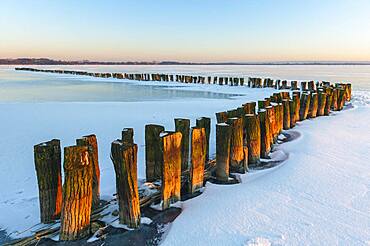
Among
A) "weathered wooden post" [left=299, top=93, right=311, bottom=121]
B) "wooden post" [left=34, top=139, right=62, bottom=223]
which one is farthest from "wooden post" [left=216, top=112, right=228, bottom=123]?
"weathered wooden post" [left=299, top=93, right=311, bottom=121]

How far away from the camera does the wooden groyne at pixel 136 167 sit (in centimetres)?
327

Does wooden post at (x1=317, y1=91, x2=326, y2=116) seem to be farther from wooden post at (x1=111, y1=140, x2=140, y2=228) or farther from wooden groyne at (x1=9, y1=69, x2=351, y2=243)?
wooden post at (x1=111, y1=140, x2=140, y2=228)

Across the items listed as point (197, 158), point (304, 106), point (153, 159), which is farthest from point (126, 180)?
point (304, 106)

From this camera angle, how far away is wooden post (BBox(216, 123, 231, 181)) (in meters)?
4.65

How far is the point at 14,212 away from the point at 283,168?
12.2 feet

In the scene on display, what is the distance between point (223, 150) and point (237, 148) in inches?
14.9

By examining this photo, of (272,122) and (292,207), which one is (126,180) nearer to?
(292,207)

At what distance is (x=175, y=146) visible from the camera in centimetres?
391

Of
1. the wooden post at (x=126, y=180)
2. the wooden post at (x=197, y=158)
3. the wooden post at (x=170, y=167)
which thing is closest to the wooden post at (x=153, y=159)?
the wooden post at (x=197, y=158)

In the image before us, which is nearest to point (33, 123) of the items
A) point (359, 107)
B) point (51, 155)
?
point (51, 155)

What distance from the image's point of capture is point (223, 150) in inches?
185

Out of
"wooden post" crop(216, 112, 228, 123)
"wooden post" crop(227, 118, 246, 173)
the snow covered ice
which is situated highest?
"wooden post" crop(216, 112, 228, 123)

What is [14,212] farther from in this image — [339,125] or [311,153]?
[339,125]

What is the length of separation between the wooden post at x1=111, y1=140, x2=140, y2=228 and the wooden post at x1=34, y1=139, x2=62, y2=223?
719 mm
